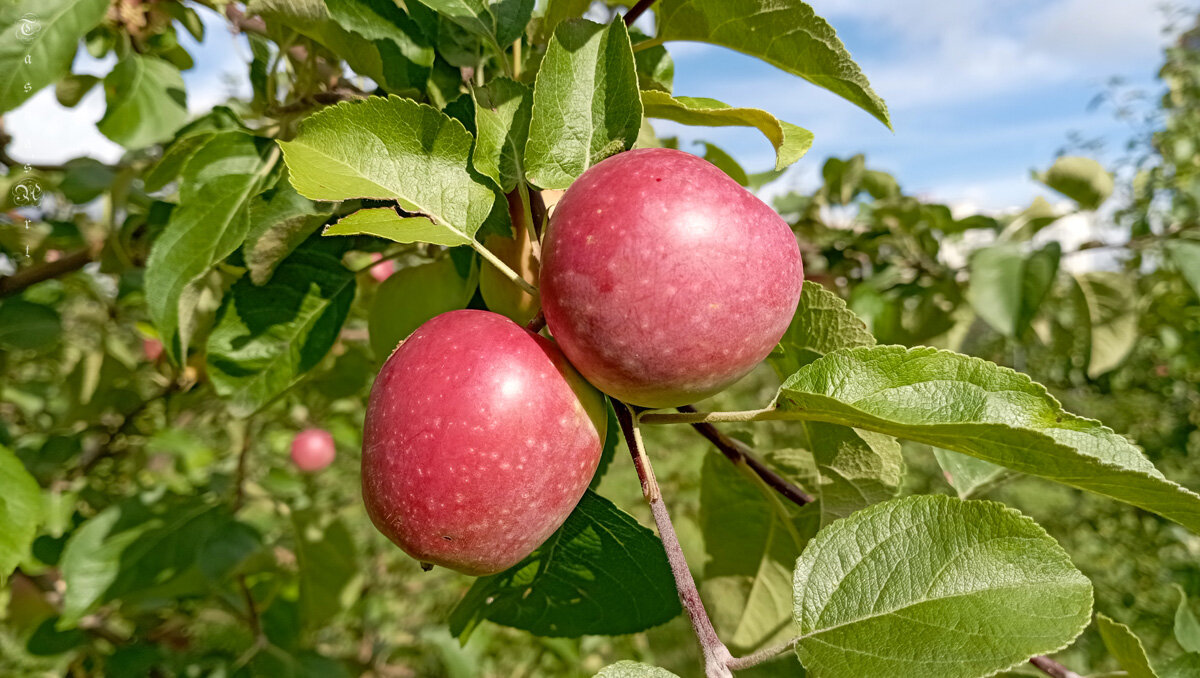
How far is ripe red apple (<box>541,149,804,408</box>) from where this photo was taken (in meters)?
0.50

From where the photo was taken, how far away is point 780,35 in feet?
2.05

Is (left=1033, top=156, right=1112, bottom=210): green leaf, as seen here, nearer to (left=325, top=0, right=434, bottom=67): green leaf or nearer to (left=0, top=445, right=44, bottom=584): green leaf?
(left=325, top=0, right=434, bottom=67): green leaf

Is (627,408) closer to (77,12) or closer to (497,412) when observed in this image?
(497,412)

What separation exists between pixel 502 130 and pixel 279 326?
1.18ft

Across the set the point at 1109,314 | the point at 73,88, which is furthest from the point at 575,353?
the point at 1109,314

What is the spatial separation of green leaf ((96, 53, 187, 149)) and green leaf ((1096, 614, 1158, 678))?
4.57 feet

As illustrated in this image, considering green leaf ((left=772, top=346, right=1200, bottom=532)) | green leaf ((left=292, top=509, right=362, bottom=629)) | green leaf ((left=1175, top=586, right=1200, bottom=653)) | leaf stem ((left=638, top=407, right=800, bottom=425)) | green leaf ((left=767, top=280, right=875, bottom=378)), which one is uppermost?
green leaf ((left=772, top=346, right=1200, bottom=532))

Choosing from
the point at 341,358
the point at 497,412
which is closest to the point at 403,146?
the point at 497,412

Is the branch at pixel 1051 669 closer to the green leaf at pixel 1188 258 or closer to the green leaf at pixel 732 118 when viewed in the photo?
the green leaf at pixel 732 118

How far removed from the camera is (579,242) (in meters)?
0.52

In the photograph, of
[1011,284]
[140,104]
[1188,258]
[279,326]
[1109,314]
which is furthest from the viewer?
[1109,314]

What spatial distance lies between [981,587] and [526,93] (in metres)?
0.52

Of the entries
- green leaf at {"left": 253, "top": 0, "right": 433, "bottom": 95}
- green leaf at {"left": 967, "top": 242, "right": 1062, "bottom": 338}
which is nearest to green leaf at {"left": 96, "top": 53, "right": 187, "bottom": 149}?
green leaf at {"left": 253, "top": 0, "right": 433, "bottom": 95}

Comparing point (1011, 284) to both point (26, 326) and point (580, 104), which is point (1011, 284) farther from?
point (26, 326)
